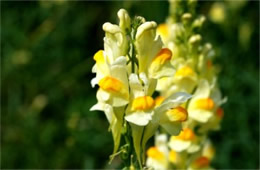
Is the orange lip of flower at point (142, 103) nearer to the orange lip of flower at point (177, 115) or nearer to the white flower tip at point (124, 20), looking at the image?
the orange lip of flower at point (177, 115)

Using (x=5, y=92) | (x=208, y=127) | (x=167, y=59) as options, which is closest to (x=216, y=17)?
(x=5, y=92)

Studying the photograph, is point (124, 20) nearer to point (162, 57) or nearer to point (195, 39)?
point (162, 57)

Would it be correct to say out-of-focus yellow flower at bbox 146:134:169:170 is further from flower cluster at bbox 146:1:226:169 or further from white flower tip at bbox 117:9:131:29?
white flower tip at bbox 117:9:131:29

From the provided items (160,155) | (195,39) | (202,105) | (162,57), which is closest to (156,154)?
(160,155)

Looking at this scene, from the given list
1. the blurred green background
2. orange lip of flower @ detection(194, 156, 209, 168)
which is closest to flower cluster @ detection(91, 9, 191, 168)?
orange lip of flower @ detection(194, 156, 209, 168)

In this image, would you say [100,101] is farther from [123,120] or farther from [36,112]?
[36,112]

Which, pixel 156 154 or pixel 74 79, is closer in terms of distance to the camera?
pixel 156 154
